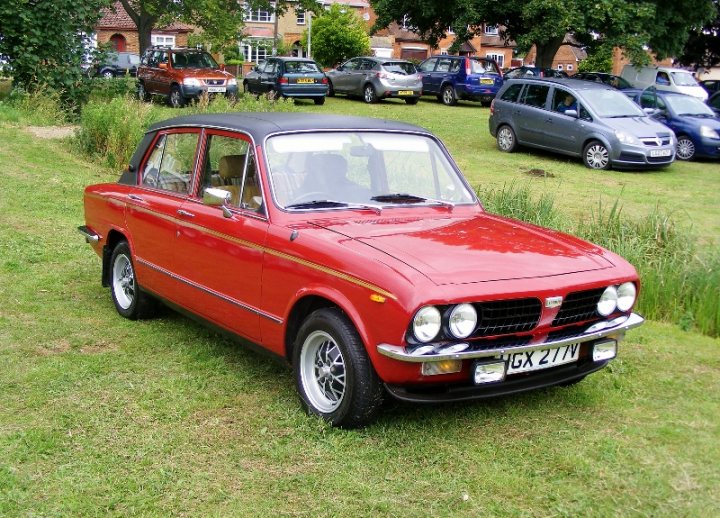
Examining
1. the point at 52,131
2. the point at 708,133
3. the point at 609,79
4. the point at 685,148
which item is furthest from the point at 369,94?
the point at 52,131

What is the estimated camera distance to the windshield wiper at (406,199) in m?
5.51

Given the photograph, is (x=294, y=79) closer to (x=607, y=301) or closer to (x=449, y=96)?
(x=449, y=96)

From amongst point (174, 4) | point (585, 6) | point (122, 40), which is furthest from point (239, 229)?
point (122, 40)

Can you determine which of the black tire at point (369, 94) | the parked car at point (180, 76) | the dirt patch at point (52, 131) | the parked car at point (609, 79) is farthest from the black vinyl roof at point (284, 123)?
the black tire at point (369, 94)

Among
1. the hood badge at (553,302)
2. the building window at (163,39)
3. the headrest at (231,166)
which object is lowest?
the hood badge at (553,302)

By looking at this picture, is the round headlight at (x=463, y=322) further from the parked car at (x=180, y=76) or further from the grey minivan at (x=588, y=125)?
the parked car at (x=180, y=76)

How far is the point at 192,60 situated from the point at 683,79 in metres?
17.1

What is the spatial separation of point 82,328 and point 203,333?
0.96m

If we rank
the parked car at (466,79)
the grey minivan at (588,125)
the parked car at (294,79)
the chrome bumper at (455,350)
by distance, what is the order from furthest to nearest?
the parked car at (466,79), the parked car at (294,79), the grey minivan at (588,125), the chrome bumper at (455,350)

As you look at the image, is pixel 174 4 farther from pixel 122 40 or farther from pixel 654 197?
pixel 122 40

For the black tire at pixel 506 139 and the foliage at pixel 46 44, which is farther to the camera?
the foliage at pixel 46 44

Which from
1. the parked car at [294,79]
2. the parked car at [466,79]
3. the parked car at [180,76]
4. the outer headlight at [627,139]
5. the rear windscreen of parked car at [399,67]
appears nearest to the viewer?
the outer headlight at [627,139]

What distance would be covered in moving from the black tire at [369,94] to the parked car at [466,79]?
3.24m

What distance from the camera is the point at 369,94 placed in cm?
3077
